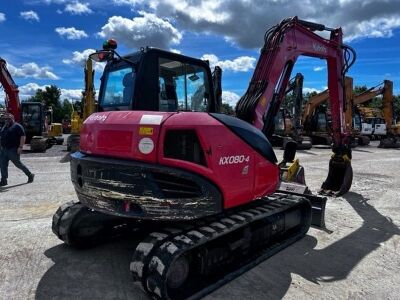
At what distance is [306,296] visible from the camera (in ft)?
13.8

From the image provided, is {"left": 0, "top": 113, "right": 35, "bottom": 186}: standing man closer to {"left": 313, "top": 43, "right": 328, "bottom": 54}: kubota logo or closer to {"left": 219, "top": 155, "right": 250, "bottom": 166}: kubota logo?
{"left": 313, "top": 43, "right": 328, "bottom": 54}: kubota logo

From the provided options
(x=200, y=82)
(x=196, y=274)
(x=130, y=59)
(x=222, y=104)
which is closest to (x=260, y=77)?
(x=222, y=104)

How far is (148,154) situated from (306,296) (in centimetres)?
216

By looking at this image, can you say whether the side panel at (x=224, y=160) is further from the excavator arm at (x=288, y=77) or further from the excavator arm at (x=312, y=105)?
the excavator arm at (x=312, y=105)

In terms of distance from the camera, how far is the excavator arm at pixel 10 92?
18578 millimetres

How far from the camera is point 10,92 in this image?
745 inches

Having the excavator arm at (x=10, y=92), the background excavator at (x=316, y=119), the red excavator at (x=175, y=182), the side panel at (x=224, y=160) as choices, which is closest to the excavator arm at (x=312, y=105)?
the background excavator at (x=316, y=119)

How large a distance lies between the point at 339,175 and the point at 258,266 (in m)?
5.11

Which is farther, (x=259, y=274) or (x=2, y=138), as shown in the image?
(x=2, y=138)

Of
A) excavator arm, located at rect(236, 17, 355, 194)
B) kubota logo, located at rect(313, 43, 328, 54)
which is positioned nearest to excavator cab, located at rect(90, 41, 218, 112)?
excavator arm, located at rect(236, 17, 355, 194)

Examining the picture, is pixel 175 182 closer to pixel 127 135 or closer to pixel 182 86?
pixel 127 135

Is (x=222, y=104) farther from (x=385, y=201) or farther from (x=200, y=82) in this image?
(x=385, y=201)

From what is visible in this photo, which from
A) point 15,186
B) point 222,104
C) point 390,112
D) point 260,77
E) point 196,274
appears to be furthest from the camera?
point 390,112

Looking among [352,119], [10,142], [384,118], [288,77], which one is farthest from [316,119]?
[10,142]
